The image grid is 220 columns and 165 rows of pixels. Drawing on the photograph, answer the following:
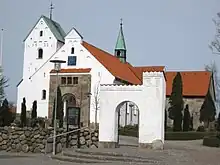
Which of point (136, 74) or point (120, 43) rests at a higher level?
point (120, 43)

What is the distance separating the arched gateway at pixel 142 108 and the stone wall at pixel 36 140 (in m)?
1.18

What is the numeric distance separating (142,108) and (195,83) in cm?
4546

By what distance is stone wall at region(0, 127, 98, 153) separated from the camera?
25469 millimetres

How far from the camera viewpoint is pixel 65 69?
58.1m

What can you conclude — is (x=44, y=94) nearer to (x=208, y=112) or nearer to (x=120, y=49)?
(x=120, y=49)

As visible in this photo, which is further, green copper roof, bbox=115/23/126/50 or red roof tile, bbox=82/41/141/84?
green copper roof, bbox=115/23/126/50

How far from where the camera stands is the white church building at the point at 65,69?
56.1 metres

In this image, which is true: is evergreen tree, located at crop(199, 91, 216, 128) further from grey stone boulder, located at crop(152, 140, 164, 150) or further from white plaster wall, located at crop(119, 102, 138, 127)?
grey stone boulder, located at crop(152, 140, 164, 150)

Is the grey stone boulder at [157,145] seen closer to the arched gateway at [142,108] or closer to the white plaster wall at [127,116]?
the arched gateway at [142,108]

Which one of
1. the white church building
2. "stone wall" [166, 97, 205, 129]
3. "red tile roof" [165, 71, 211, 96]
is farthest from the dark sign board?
"red tile roof" [165, 71, 211, 96]

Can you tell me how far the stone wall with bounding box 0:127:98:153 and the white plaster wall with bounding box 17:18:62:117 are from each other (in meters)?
33.0

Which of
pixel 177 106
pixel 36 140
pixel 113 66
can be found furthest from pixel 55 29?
pixel 36 140

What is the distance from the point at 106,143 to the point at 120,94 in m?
2.93

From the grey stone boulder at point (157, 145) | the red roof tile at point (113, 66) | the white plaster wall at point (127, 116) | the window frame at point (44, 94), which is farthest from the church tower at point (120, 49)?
the grey stone boulder at point (157, 145)
